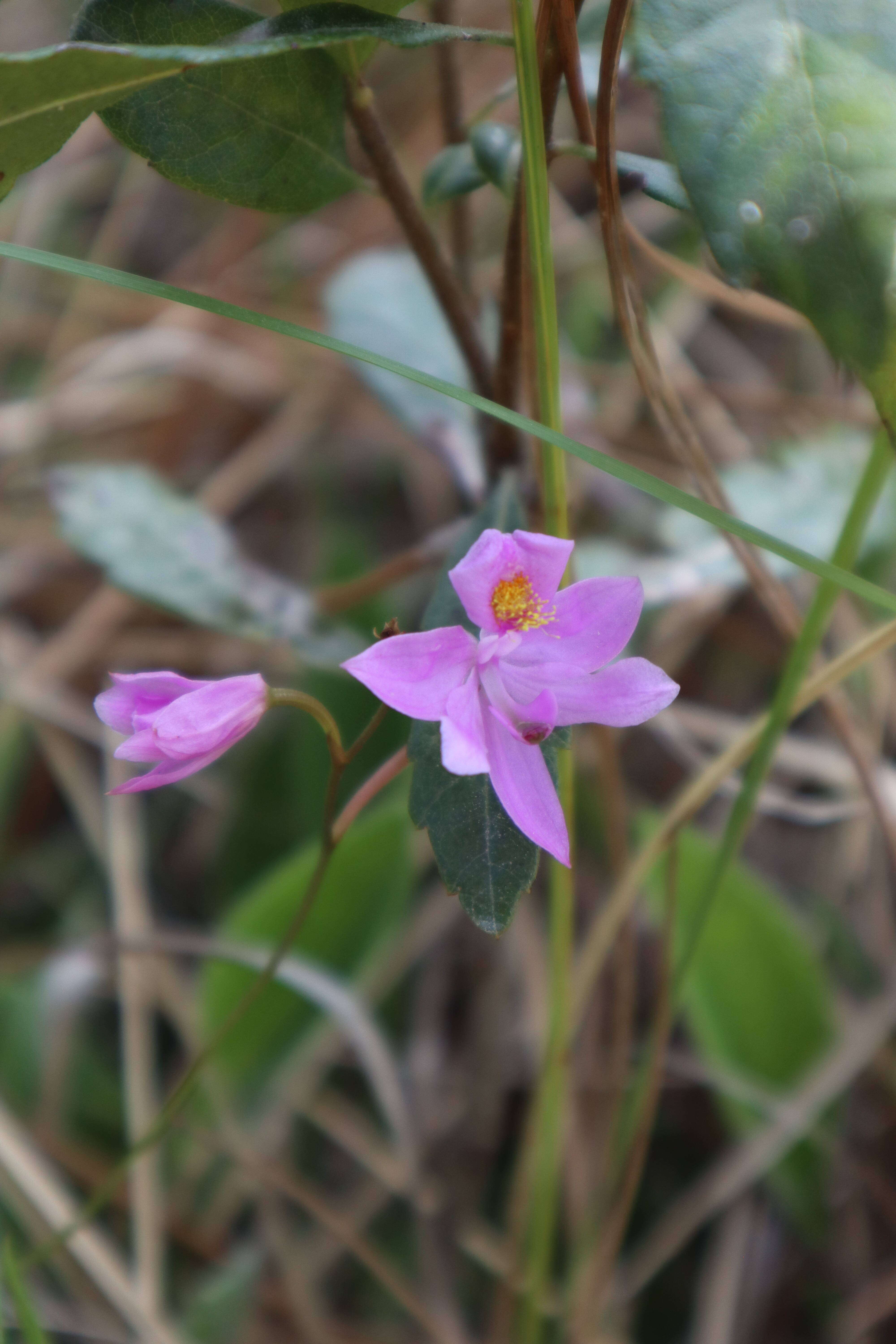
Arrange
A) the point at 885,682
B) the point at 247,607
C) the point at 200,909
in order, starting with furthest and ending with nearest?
1. the point at 200,909
2. the point at 885,682
3. the point at 247,607

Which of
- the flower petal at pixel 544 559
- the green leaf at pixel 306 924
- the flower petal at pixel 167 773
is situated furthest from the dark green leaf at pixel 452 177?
the green leaf at pixel 306 924

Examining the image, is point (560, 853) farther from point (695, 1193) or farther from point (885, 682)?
point (885, 682)

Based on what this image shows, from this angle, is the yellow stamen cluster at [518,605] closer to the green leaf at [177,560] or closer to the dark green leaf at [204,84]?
the dark green leaf at [204,84]

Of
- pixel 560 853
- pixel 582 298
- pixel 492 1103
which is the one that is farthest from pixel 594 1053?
pixel 582 298

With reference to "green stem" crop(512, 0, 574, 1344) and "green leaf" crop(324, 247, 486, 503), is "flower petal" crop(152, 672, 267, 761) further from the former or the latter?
"green leaf" crop(324, 247, 486, 503)

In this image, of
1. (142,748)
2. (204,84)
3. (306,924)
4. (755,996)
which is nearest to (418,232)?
(204,84)

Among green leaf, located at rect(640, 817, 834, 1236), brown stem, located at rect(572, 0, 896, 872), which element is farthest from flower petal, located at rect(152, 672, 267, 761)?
green leaf, located at rect(640, 817, 834, 1236)

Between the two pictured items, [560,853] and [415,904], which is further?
[415,904]
